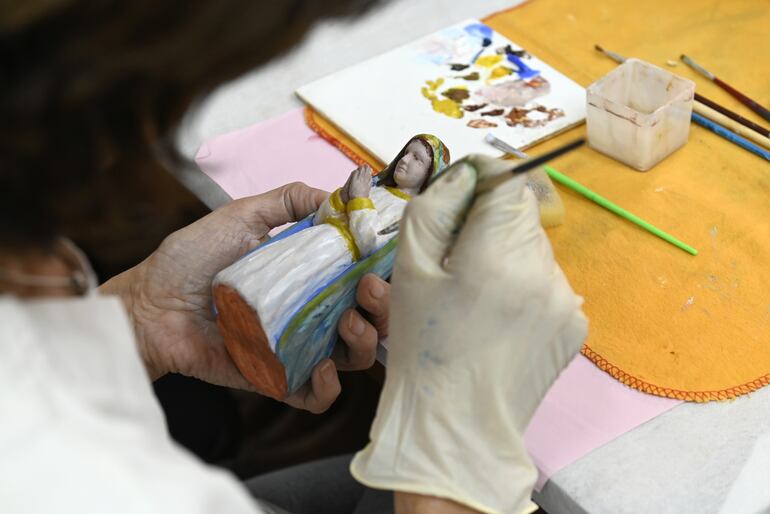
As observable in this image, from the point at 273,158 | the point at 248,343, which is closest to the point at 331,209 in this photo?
the point at 248,343

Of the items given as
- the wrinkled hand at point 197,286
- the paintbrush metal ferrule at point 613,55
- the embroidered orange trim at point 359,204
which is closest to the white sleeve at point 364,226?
the embroidered orange trim at point 359,204

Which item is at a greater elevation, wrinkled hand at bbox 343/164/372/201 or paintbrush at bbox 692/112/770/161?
wrinkled hand at bbox 343/164/372/201

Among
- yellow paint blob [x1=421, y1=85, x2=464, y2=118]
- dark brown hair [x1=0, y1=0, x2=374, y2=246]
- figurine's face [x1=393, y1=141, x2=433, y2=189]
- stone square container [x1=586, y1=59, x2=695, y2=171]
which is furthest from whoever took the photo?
yellow paint blob [x1=421, y1=85, x2=464, y2=118]

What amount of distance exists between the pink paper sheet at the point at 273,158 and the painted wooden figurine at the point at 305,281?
0.25 metres

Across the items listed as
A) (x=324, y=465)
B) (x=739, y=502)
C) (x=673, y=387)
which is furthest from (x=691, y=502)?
(x=324, y=465)

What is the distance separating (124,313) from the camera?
0.84 m

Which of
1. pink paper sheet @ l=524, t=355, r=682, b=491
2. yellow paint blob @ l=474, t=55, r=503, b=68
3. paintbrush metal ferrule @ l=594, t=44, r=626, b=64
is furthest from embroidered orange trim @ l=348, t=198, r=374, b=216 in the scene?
paintbrush metal ferrule @ l=594, t=44, r=626, b=64

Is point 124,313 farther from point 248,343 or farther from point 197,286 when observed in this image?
point 197,286

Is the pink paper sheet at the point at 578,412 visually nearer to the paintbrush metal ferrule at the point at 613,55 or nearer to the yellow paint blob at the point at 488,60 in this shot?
the yellow paint blob at the point at 488,60

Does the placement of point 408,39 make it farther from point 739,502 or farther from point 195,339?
point 739,502

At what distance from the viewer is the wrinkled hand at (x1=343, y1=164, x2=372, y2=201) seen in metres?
1.17

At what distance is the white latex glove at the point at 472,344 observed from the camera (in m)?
0.90

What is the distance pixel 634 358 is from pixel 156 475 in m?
0.65

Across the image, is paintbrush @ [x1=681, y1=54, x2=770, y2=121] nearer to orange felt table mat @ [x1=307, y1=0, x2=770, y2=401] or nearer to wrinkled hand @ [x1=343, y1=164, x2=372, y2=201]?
orange felt table mat @ [x1=307, y1=0, x2=770, y2=401]
